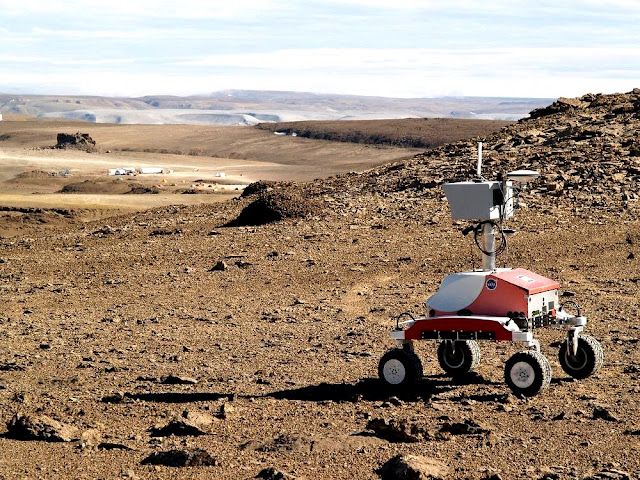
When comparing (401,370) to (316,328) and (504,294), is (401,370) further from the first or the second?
(316,328)

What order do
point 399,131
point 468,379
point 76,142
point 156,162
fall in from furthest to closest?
point 399,131, point 76,142, point 156,162, point 468,379

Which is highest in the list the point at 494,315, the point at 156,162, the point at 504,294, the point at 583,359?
the point at 504,294

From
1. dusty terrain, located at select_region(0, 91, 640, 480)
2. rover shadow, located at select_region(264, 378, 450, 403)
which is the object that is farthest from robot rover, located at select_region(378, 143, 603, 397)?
dusty terrain, located at select_region(0, 91, 640, 480)

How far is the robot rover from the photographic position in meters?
8.41

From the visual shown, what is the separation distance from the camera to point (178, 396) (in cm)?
898

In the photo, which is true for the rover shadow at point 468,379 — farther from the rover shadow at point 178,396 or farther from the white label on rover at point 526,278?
the rover shadow at point 178,396

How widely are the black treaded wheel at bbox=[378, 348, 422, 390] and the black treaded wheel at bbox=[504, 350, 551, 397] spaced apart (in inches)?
30.8

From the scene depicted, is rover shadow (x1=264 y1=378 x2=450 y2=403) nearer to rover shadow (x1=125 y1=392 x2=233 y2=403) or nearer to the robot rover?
the robot rover

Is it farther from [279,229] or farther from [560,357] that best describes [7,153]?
[560,357]

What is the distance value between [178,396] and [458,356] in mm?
2575

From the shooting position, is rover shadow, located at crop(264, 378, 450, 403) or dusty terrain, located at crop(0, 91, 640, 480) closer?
dusty terrain, located at crop(0, 91, 640, 480)

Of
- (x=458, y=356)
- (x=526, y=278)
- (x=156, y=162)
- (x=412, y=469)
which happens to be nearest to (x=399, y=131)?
(x=156, y=162)

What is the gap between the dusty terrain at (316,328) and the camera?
724cm

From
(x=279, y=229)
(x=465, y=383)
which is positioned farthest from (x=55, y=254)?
(x=465, y=383)
